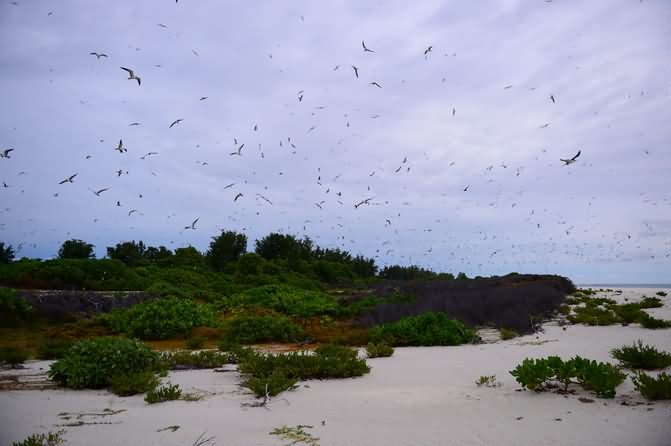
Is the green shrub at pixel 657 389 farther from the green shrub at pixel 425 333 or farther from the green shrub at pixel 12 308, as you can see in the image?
the green shrub at pixel 12 308

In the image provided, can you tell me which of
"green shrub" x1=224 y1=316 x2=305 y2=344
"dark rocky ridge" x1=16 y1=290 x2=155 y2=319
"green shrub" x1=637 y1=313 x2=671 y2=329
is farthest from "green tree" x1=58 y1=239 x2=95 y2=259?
"green shrub" x1=637 y1=313 x2=671 y2=329

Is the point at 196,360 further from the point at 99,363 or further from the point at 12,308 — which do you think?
the point at 12,308

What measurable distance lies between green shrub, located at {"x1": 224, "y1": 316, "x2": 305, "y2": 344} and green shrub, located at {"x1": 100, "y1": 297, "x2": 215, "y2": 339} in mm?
1836

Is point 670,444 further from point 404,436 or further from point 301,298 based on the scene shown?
point 301,298

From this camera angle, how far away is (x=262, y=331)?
36.1 feet

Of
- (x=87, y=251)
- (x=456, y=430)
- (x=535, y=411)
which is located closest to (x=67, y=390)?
(x=456, y=430)

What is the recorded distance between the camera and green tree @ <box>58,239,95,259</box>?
3209 centimetres

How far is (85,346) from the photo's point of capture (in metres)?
6.18

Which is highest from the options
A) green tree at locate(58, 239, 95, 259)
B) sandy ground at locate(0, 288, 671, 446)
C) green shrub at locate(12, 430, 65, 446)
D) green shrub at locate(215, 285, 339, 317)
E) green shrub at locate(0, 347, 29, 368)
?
green tree at locate(58, 239, 95, 259)

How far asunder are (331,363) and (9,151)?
6699 millimetres

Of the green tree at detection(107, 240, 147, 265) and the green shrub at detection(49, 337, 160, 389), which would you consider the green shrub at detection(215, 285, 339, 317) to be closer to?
the green shrub at detection(49, 337, 160, 389)

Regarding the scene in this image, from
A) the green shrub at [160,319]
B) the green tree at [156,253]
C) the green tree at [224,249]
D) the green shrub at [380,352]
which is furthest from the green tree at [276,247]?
the green shrub at [380,352]

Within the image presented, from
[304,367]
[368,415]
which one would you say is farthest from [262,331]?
[368,415]

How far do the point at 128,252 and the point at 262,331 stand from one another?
104ft
